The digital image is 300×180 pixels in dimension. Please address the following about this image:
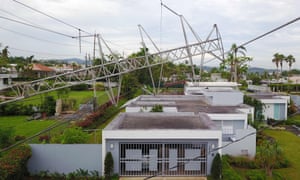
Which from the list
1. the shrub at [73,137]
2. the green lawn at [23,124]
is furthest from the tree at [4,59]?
the shrub at [73,137]

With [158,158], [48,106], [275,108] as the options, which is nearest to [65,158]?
[158,158]

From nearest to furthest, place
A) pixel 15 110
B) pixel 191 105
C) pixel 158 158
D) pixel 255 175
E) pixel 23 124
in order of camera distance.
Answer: pixel 255 175, pixel 158 158, pixel 191 105, pixel 23 124, pixel 15 110

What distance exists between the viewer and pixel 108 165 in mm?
11836

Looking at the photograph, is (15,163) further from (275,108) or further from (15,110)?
(275,108)

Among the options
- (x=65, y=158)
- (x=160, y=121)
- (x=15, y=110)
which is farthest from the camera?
(x=15, y=110)

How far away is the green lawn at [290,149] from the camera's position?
1309 centimetres

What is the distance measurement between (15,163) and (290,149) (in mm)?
16528

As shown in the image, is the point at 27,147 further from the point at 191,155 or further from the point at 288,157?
the point at 288,157

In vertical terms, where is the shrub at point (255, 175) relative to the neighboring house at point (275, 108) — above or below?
below

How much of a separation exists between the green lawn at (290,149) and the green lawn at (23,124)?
59.2ft

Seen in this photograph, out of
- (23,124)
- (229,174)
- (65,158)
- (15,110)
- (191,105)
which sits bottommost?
(229,174)

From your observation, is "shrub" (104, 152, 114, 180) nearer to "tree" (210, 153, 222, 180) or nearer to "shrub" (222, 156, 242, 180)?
"tree" (210, 153, 222, 180)

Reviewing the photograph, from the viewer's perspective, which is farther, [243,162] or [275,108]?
[275,108]

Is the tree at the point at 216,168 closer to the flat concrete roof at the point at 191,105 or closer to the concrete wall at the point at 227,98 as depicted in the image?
the flat concrete roof at the point at 191,105
